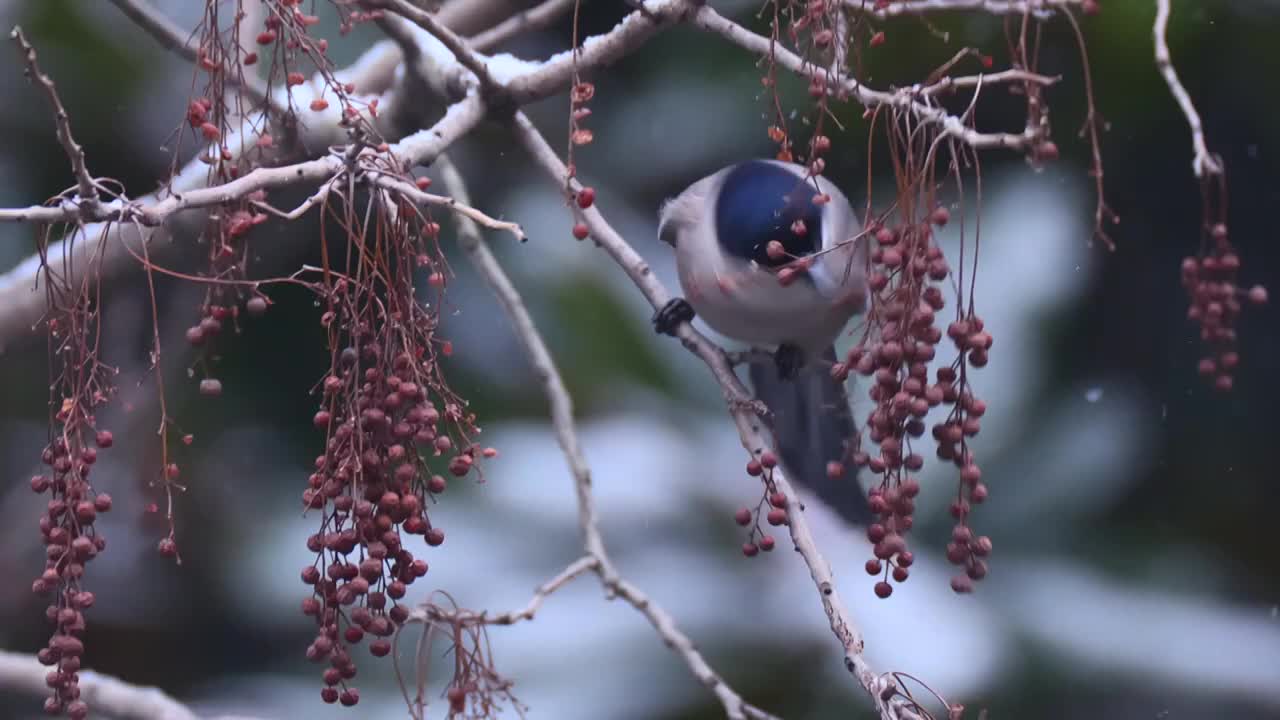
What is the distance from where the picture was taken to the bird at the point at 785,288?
73 centimetres

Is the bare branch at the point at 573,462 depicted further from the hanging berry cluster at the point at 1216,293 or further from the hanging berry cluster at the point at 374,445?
the hanging berry cluster at the point at 1216,293

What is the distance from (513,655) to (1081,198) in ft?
2.26

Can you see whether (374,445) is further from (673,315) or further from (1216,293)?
(1216,293)

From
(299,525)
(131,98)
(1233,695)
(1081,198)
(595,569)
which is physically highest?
(131,98)

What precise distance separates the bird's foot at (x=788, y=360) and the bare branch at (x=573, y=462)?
202mm

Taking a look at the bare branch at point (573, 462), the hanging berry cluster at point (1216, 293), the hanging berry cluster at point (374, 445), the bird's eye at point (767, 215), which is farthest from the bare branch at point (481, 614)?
the hanging berry cluster at point (1216, 293)

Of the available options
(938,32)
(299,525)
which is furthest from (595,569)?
(938,32)

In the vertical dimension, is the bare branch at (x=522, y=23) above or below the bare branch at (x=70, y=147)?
above

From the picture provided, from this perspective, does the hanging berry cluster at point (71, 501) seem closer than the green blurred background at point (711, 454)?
Yes

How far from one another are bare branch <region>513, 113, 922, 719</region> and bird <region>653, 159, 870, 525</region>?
29 millimetres

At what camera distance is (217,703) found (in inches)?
41.9

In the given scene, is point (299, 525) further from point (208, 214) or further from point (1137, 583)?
point (1137, 583)

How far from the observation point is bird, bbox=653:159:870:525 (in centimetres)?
73

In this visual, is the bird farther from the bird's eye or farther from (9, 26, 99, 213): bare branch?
(9, 26, 99, 213): bare branch
